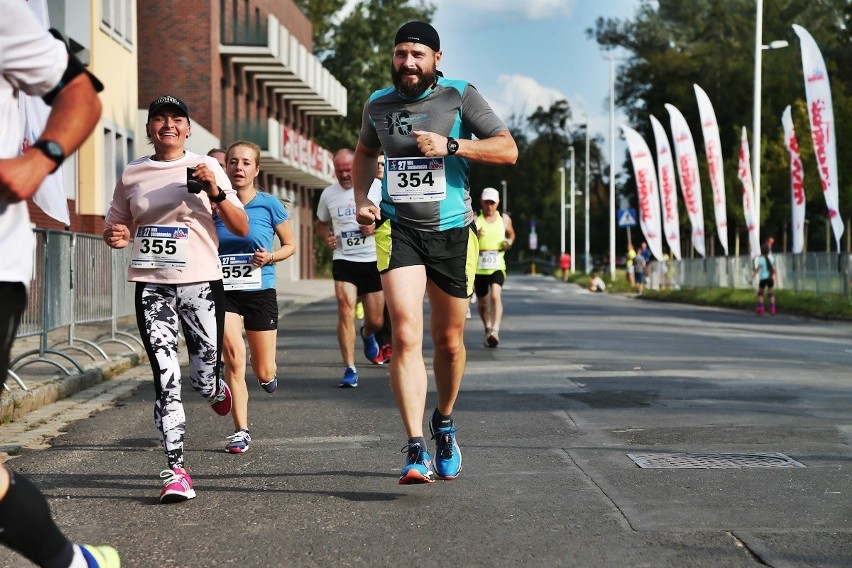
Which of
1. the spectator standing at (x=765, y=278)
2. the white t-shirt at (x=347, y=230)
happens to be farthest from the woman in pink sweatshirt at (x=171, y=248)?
the spectator standing at (x=765, y=278)

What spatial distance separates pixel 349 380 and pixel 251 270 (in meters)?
3.75

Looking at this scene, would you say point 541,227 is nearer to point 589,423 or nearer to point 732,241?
point 732,241

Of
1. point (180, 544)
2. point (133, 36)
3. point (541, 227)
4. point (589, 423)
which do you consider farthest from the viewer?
point (541, 227)

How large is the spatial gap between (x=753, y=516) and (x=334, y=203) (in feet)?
24.6

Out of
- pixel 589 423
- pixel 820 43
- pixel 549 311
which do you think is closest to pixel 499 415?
pixel 589 423

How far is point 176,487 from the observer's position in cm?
669

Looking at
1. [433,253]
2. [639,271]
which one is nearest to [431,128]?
[433,253]

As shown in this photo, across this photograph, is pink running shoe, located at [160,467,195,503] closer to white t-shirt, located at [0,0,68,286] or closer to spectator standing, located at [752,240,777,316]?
white t-shirt, located at [0,0,68,286]

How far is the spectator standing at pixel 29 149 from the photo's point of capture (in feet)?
13.0

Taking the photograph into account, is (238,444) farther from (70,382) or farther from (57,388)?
(70,382)

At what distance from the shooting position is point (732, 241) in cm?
9150

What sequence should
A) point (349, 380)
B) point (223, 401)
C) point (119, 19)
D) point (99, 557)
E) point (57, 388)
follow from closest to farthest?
point (99, 557)
point (223, 401)
point (57, 388)
point (349, 380)
point (119, 19)

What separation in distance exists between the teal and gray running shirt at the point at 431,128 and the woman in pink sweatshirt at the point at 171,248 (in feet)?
2.45

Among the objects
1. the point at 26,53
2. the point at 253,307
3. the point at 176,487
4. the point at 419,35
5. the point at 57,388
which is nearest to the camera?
the point at 26,53
